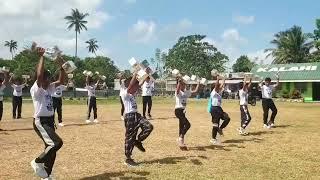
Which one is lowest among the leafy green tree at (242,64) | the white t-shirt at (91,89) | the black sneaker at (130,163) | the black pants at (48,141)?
the black sneaker at (130,163)

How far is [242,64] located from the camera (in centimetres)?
11981

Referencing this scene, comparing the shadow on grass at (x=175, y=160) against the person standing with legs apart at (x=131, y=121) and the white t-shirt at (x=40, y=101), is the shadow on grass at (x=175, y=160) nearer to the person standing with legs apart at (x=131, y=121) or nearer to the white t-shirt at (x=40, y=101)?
the person standing with legs apart at (x=131, y=121)

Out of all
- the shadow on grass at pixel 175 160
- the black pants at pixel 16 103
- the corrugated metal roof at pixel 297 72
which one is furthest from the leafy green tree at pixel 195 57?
the shadow on grass at pixel 175 160

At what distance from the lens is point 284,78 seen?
68.1 m

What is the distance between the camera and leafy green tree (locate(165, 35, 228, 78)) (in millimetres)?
103438

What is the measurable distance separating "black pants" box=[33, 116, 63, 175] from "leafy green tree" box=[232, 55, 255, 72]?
103 meters

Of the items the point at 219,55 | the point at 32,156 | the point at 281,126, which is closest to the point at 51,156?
the point at 32,156

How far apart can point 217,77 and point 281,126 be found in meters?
8.55

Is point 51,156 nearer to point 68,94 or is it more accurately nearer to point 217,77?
point 217,77

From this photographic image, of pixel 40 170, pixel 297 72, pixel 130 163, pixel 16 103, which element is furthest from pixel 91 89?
pixel 297 72

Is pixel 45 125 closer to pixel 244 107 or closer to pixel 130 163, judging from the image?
pixel 130 163

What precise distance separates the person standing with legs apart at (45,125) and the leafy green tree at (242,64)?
4037 inches

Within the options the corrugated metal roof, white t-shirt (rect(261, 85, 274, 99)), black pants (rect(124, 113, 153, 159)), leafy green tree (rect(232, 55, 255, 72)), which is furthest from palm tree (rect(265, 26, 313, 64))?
black pants (rect(124, 113, 153, 159))

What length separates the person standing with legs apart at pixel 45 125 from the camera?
9.47 m
